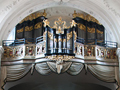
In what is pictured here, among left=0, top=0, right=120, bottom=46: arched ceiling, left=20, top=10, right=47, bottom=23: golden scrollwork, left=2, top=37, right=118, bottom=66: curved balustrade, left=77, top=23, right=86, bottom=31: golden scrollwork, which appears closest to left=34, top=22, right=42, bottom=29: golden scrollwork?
left=20, top=10, right=47, bottom=23: golden scrollwork

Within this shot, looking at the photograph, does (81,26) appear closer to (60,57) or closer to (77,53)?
(77,53)

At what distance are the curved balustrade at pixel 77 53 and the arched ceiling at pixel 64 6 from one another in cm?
82

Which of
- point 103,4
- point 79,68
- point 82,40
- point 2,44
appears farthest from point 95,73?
point 2,44

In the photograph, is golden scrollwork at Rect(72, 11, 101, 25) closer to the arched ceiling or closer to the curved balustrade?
the arched ceiling

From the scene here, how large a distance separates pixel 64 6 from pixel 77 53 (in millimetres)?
2854

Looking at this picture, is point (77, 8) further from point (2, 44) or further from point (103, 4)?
point (2, 44)

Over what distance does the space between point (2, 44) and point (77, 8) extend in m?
4.43

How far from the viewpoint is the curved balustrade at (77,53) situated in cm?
1459

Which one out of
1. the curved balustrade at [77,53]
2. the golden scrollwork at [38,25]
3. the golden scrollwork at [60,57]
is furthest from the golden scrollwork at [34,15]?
the golden scrollwork at [60,57]

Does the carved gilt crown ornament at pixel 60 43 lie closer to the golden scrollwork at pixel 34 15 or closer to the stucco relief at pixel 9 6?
the stucco relief at pixel 9 6

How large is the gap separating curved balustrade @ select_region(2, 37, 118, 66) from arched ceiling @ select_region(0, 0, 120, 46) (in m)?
0.82

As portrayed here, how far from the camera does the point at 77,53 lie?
1459cm

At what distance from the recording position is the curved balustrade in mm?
14594

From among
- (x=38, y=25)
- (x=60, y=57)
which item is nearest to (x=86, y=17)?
(x=38, y=25)
